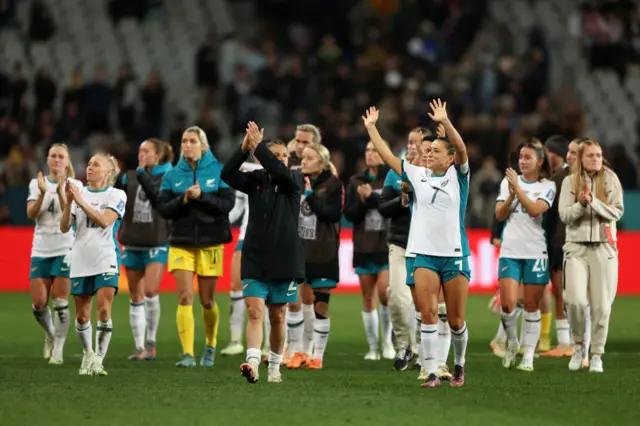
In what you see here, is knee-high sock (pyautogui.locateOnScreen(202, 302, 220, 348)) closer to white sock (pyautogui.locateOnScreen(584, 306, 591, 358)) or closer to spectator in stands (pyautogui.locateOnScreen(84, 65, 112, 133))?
white sock (pyautogui.locateOnScreen(584, 306, 591, 358))

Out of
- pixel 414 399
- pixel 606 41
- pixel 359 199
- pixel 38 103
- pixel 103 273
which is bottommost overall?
pixel 414 399

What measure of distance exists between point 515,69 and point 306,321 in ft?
53.2

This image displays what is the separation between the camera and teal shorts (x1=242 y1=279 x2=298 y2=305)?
37.6ft

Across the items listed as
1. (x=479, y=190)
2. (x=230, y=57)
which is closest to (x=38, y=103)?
(x=230, y=57)

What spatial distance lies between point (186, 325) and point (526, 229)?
3825mm

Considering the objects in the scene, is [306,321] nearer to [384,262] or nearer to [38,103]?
[384,262]

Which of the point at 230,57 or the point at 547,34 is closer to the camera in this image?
the point at 230,57

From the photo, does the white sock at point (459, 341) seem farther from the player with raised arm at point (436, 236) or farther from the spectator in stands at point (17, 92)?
the spectator in stands at point (17, 92)

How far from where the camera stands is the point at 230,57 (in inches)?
1154

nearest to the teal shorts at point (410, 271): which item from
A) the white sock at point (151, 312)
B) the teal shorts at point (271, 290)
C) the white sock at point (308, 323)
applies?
the teal shorts at point (271, 290)

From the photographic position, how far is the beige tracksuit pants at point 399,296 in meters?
13.6

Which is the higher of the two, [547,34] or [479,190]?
[547,34]

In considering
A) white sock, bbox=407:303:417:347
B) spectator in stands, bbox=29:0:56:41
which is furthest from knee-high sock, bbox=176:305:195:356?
spectator in stands, bbox=29:0:56:41

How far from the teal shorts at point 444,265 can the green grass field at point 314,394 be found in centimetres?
104
